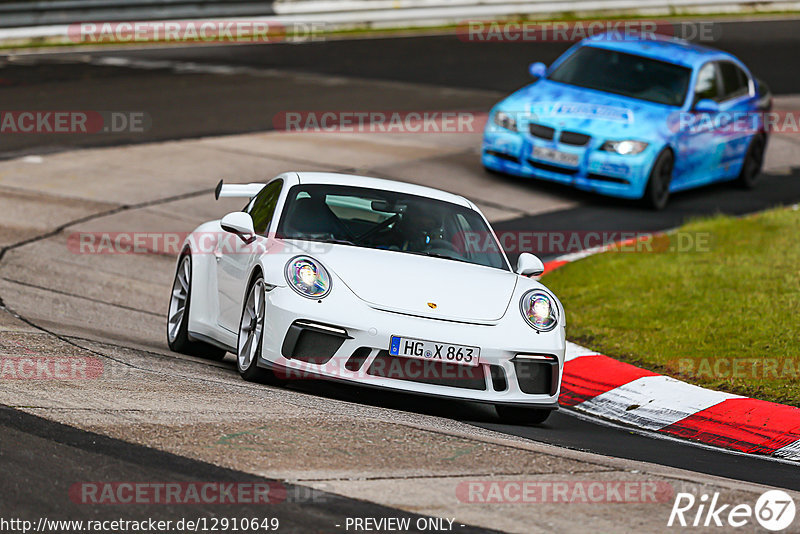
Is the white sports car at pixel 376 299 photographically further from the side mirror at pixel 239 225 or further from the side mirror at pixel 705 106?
the side mirror at pixel 705 106

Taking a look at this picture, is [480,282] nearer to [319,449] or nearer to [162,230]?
[319,449]

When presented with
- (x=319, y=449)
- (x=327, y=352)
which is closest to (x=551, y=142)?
(x=327, y=352)

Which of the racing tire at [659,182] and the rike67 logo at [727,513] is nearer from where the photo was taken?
the rike67 logo at [727,513]

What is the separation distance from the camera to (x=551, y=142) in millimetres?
15711

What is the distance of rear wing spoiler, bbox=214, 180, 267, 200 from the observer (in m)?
9.20

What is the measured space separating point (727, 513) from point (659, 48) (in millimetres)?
12491

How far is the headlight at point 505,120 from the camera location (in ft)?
52.5

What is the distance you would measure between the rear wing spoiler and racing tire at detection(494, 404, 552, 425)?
256 cm
